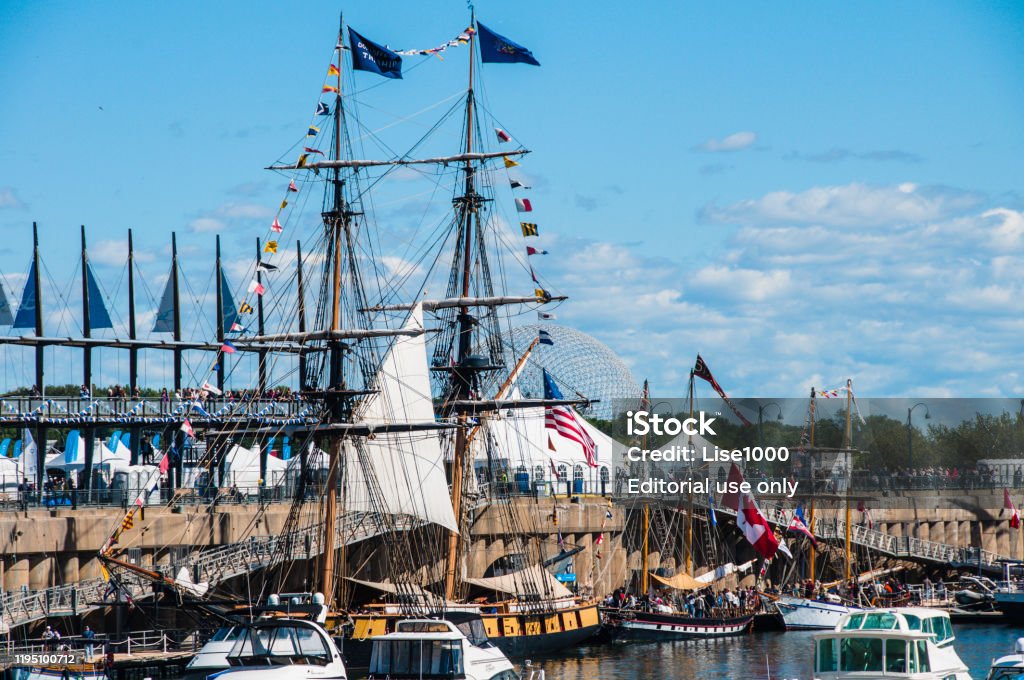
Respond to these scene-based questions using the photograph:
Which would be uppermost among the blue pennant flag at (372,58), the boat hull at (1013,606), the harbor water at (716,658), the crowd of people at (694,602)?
the blue pennant flag at (372,58)

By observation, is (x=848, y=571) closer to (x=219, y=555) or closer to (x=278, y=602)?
(x=219, y=555)

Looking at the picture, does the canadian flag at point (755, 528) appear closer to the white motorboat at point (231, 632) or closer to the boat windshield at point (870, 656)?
the white motorboat at point (231, 632)

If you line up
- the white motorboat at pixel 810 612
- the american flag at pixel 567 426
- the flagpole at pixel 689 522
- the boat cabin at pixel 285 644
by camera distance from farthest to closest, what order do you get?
the flagpole at pixel 689 522 → the white motorboat at pixel 810 612 → the american flag at pixel 567 426 → the boat cabin at pixel 285 644

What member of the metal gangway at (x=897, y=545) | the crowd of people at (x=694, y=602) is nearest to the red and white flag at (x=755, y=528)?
the crowd of people at (x=694, y=602)

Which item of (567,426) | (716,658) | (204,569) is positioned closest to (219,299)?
(567,426)

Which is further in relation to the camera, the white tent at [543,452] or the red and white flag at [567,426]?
the white tent at [543,452]

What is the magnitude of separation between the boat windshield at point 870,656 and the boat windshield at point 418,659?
34.9ft

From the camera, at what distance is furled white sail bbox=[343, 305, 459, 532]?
64.5 meters

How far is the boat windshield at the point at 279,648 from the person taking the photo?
42031 mm

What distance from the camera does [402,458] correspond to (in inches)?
2559

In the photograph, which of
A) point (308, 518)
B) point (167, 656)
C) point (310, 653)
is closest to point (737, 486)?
point (308, 518)

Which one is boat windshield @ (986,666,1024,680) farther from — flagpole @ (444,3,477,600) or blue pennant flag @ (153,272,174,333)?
blue pennant flag @ (153,272,174,333)

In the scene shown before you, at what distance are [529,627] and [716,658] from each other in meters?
8.80

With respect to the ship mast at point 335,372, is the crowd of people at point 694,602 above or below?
below
